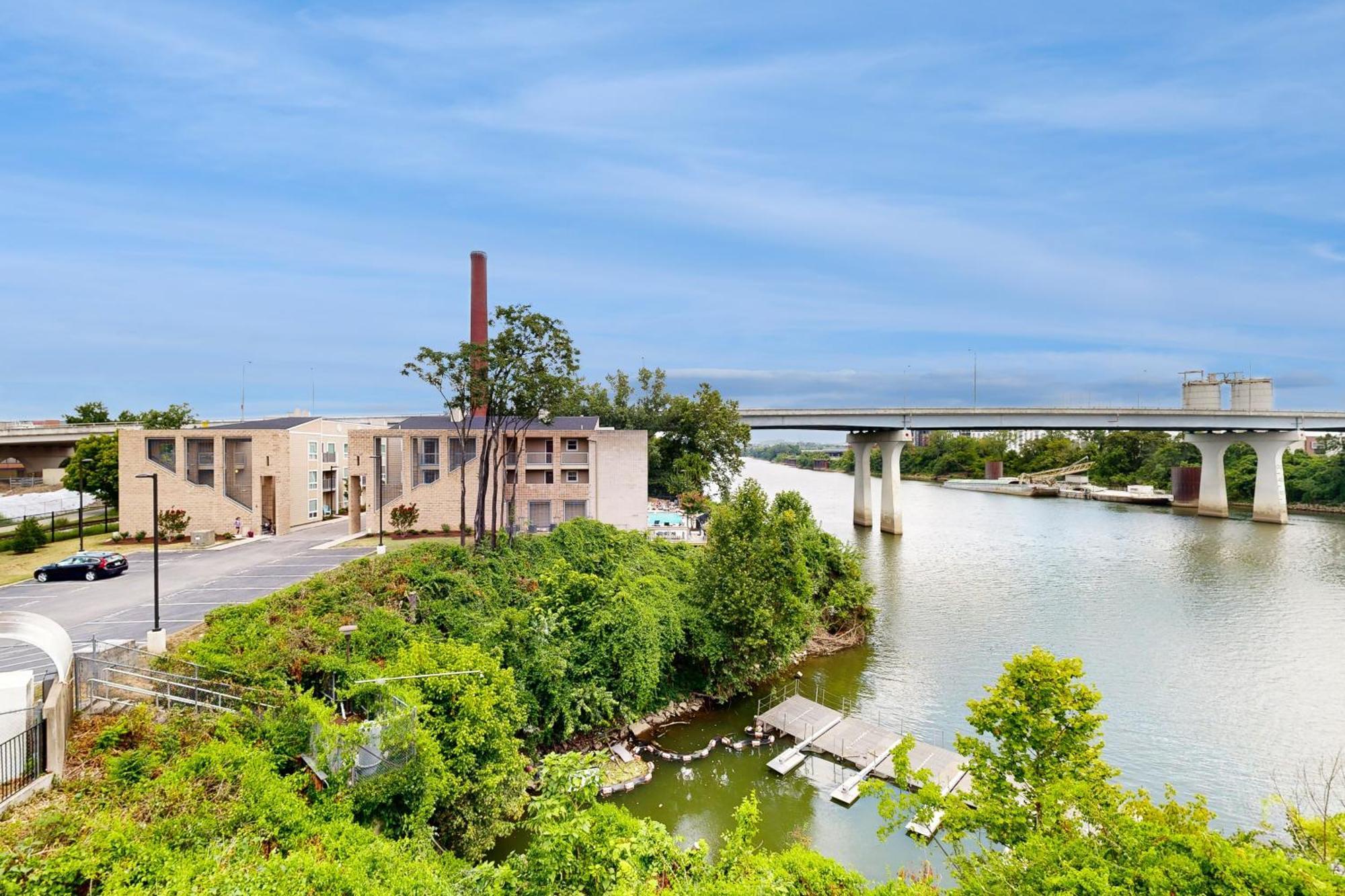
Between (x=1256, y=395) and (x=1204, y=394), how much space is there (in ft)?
15.6

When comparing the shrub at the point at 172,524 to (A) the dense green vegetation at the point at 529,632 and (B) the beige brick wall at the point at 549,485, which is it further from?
(A) the dense green vegetation at the point at 529,632

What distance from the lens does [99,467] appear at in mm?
45125

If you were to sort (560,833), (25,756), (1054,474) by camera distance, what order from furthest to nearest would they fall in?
(1054,474), (25,756), (560,833)

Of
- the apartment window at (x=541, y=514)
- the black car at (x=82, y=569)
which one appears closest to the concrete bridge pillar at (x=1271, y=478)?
the apartment window at (x=541, y=514)

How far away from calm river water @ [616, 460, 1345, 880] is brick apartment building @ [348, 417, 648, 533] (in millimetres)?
18901

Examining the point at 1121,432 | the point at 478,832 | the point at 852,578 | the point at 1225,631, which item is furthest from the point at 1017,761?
the point at 1121,432

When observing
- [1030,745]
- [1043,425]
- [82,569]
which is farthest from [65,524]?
[1043,425]

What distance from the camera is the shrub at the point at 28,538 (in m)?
35.1

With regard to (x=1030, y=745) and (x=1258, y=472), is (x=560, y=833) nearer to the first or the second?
(x=1030, y=745)

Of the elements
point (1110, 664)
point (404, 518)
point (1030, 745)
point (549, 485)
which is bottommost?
point (1110, 664)

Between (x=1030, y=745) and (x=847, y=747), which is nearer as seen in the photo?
(x=1030, y=745)

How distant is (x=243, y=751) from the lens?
13023 mm

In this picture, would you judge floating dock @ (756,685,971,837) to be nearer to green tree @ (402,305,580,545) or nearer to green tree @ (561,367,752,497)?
green tree @ (402,305,580,545)

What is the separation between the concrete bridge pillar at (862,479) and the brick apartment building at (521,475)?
3377 cm
